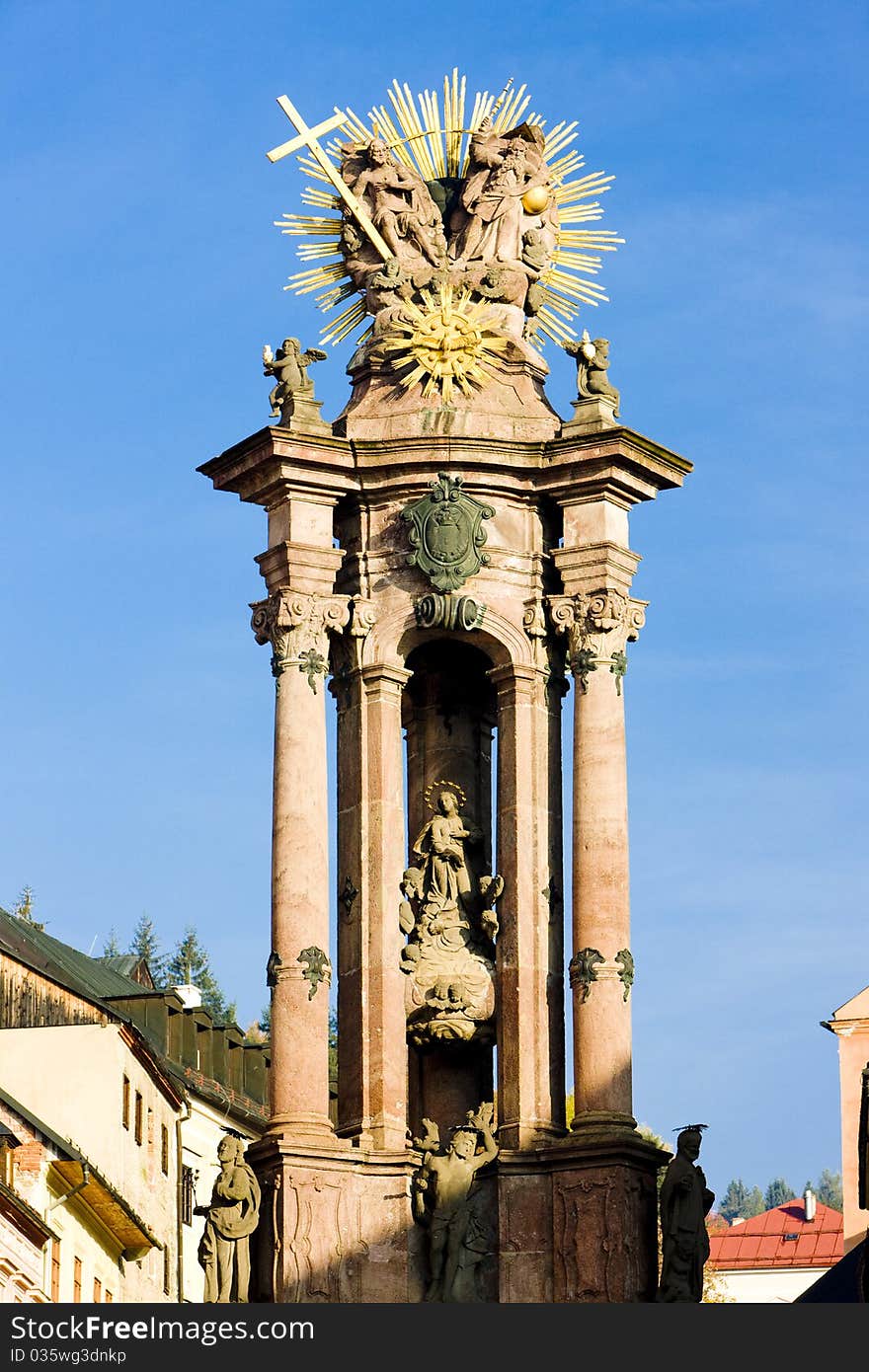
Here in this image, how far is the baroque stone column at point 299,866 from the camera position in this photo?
46938mm

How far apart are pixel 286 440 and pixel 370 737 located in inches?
123

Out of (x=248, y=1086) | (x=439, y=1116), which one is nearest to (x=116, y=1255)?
(x=248, y=1086)

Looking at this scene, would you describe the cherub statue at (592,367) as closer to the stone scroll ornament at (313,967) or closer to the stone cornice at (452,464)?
the stone cornice at (452,464)

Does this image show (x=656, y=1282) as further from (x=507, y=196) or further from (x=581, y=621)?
(x=507, y=196)

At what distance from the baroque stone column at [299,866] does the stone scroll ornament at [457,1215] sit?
1198mm

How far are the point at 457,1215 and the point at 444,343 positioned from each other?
9172mm

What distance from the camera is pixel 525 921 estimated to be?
47812 millimetres

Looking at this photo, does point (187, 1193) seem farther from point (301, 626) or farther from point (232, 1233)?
point (232, 1233)

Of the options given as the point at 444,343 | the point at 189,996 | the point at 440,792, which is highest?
the point at 189,996

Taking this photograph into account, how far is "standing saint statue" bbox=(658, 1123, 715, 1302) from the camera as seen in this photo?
4556 cm

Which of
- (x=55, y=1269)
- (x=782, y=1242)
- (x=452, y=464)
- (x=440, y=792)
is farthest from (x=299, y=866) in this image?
(x=782, y=1242)

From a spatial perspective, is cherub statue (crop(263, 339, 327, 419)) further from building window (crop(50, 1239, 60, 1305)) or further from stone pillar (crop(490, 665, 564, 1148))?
building window (crop(50, 1239, 60, 1305))

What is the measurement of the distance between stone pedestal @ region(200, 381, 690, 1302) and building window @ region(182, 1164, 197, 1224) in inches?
980

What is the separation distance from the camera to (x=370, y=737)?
48500 mm
